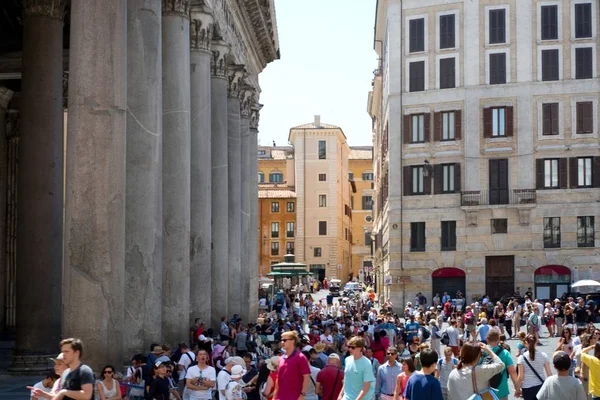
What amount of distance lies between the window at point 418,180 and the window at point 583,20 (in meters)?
10.7

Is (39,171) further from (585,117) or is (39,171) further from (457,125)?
(585,117)

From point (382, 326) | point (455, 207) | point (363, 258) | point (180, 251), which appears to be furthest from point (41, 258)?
point (363, 258)

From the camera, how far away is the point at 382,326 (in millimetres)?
27531

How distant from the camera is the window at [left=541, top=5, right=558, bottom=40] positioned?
53500mm

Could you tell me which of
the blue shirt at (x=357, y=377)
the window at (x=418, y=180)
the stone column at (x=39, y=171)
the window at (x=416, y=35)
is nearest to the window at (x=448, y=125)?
the window at (x=418, y=180)

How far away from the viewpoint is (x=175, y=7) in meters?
24.3

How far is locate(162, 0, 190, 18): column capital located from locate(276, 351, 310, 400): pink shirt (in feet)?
45.6

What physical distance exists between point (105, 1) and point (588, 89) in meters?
39.9

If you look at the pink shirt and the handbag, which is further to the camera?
the pink shirt

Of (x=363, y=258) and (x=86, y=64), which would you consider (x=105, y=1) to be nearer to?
(x=86, y=64)

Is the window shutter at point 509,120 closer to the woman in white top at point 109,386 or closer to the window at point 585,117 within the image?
the window at point 585,117

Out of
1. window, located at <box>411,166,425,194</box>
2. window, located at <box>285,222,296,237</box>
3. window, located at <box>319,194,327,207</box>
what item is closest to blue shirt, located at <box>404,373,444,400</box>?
window, located at <box>411,166,425,194</box>

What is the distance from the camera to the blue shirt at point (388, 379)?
1477 centimetres

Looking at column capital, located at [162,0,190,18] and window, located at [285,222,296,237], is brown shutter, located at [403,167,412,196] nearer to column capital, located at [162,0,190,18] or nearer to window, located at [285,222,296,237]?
column capital, located at [162,0,190,18]
